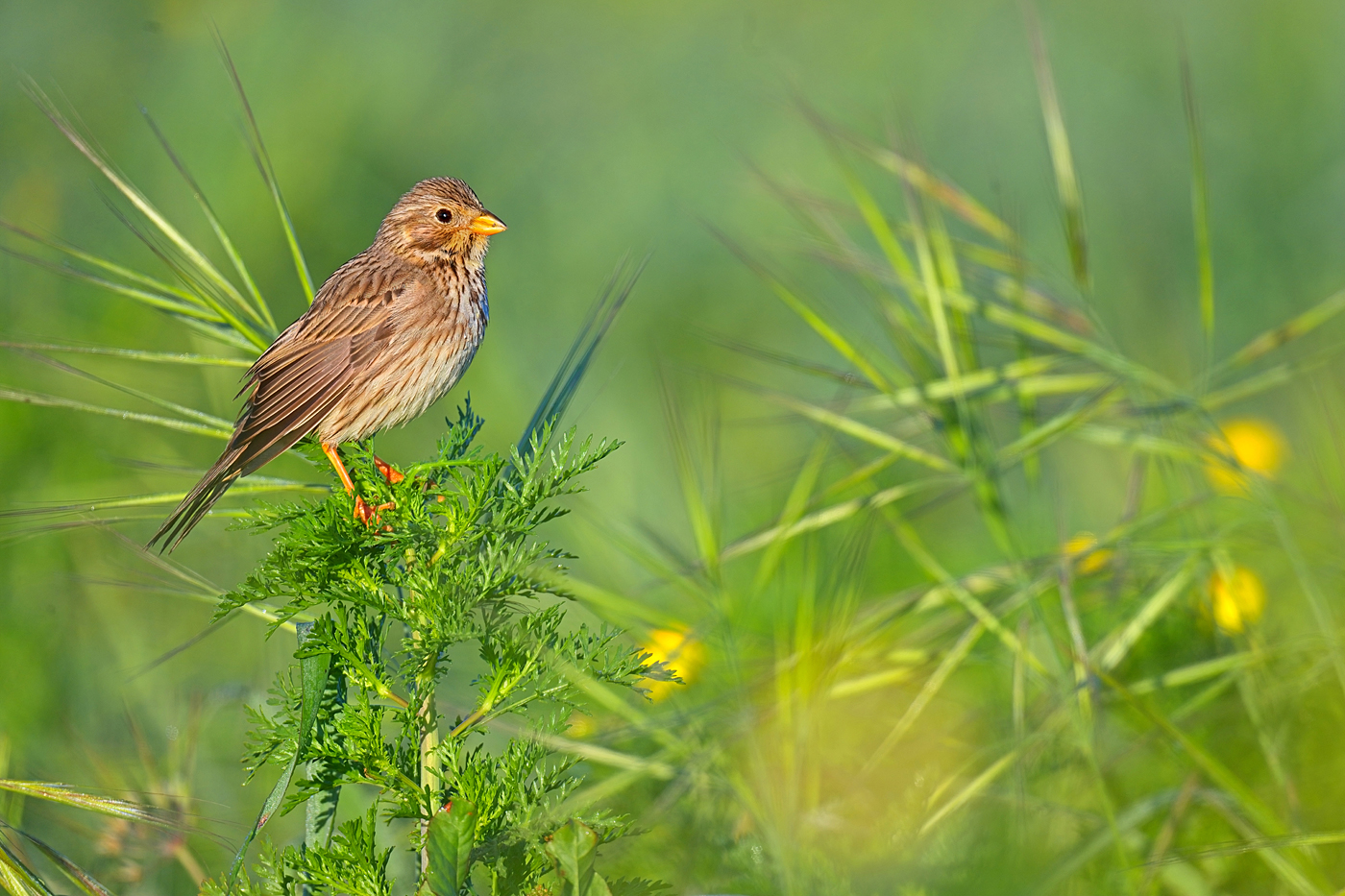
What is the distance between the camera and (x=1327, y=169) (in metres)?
7.54

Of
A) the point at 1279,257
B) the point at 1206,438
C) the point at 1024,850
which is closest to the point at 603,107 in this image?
the point at 1279,257

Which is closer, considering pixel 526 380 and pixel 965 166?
pixel 526 380

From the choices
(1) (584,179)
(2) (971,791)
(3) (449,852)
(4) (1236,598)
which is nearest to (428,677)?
(3) (449,852)

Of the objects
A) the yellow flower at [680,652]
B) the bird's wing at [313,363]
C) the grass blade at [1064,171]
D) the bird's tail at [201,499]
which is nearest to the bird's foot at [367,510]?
the bird's tail at [201,499]

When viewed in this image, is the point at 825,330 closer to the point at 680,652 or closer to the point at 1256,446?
the point at 680,652

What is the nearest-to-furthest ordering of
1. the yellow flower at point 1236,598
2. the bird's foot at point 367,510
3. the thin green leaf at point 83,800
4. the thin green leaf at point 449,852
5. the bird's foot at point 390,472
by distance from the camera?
the thin green leaf at point 449,852, the thin green leaf at point 83,800, the bird's foot at point 367,510, the bird's foot at point 390,472, the yellow flower at point 1236,598

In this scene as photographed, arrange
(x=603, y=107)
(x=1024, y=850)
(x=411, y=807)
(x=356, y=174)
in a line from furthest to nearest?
(x=603, y=107) → (x=356, y=174) → (x=1024, y=850) → (x=411, y=807)

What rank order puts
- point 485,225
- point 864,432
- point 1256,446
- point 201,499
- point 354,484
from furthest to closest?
point 1256,446
point 485,225
point 864,432
point 201,499
point 354,484

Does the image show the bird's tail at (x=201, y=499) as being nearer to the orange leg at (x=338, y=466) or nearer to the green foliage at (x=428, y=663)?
the orange leg at (x=338, y=466)

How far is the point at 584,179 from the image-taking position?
853 cm

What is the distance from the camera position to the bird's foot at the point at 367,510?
195 cm

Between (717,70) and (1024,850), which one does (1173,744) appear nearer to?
(1024,850)

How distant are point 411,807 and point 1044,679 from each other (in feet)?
4.95

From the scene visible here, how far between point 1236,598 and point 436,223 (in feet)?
8.00
